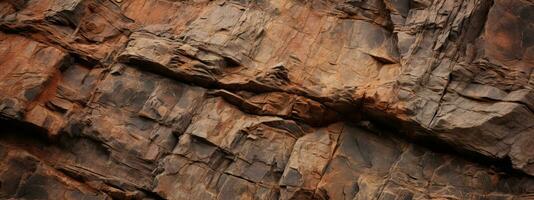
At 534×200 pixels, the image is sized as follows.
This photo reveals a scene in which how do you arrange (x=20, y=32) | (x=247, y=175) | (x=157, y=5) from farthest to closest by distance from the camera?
(x=157, y=5) → (x=20, y=32) → (x=247, y=175)

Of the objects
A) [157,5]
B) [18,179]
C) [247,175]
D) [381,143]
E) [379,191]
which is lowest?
[18,179]

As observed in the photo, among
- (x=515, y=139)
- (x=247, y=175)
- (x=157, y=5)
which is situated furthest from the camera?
(x=157, y=5)

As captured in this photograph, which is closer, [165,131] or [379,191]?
[379,191]

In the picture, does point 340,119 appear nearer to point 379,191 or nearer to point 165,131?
point 379,191

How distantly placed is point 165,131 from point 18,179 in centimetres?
460

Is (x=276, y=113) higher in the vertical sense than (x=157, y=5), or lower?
lower

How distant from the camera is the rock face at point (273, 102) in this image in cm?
1524

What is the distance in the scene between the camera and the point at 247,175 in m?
15.8

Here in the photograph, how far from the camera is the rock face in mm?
15242

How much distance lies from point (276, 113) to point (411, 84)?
14.2 ft

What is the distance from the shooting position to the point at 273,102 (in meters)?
16.6

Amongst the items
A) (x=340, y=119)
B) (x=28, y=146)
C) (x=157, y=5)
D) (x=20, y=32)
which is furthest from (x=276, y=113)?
(x=20, y=32)

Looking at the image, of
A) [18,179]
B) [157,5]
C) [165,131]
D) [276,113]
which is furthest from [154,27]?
[18,179]

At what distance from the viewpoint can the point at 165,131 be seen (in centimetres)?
1647
